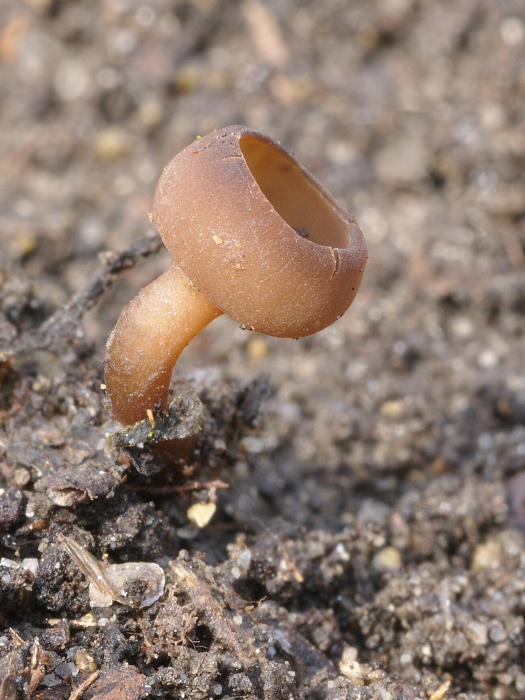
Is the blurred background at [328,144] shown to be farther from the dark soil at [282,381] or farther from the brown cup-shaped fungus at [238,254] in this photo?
the brown cup-shaped fungus at [238,254]

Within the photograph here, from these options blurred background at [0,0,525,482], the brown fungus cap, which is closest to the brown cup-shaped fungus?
the brown fungus cap

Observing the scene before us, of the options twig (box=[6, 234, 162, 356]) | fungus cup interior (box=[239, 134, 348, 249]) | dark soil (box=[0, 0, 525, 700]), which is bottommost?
dark soil (box=[0, 0, 525, 700])

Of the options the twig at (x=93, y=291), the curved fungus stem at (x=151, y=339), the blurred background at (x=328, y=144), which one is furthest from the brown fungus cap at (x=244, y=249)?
the blurred background at (x=328, y=144)

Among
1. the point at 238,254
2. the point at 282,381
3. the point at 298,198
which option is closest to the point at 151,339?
the point at 238,254

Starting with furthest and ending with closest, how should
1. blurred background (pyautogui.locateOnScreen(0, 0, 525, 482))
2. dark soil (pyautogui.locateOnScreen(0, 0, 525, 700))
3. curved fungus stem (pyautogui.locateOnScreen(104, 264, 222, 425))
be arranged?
blurred background (pyautogui.locateOnScreen(0, 0, 525, 482)) → dark soil (pyautogui.locateOnScreen(0, 0, 525, 700)) → curved fungus stem (pyautogui.locateOnScreen(104, 264, 222, 425))

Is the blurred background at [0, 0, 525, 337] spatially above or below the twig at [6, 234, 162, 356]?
below

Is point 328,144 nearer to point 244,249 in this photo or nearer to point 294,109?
point 294,109

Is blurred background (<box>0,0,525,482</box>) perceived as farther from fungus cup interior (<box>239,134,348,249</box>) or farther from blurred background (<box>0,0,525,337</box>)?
fungus cup interior (<box>239,134,348,249</box>)

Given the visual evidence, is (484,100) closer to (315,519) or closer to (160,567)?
(315,519)
